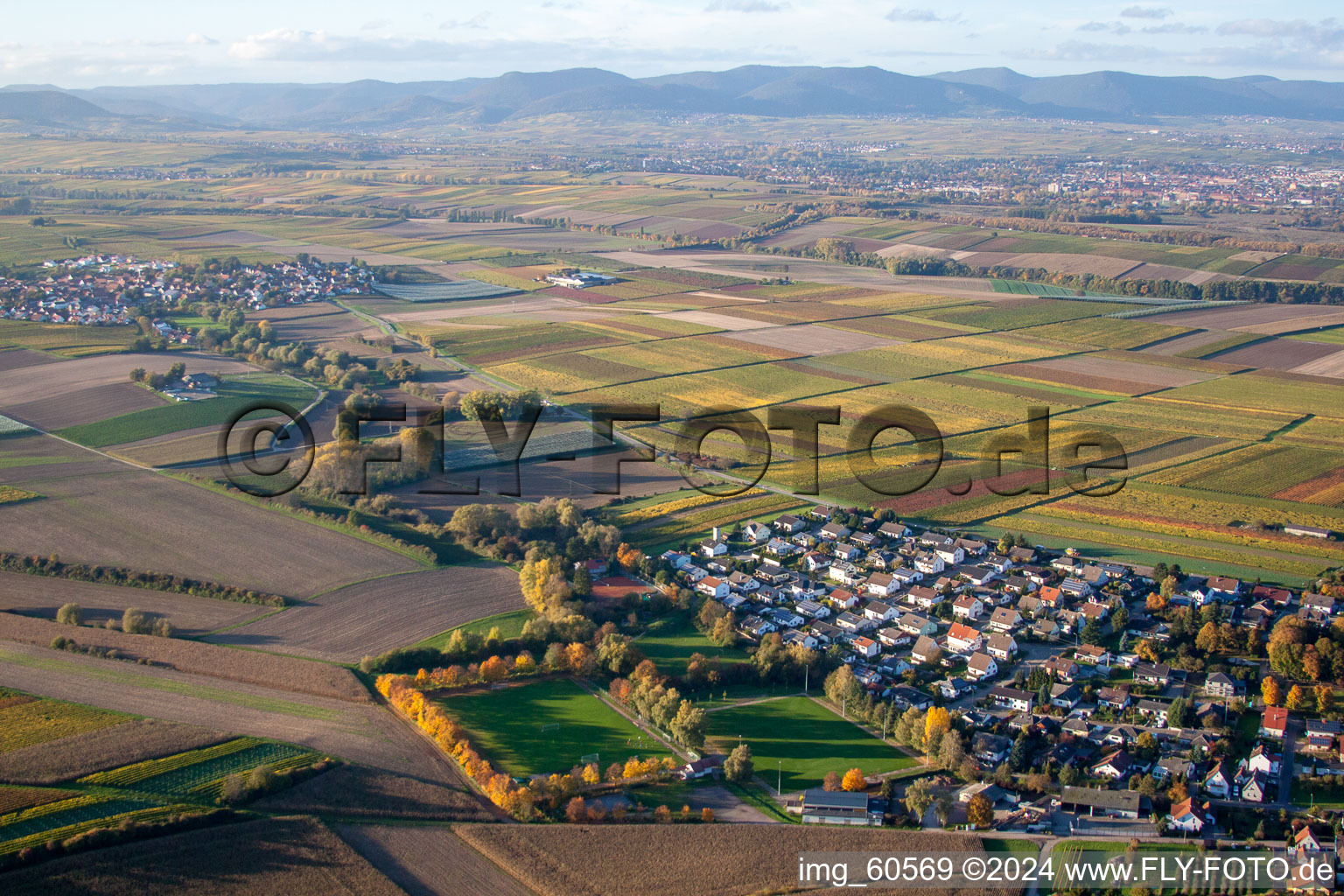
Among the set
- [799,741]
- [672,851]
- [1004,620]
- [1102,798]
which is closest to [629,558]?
[799,741]

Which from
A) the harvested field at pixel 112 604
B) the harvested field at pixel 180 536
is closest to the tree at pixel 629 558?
the harvested field at pixel 180 536

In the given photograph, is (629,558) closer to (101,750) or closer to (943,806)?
(943,806)

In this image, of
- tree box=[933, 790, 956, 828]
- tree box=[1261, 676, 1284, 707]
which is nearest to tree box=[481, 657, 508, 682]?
tree box=[933, 790, 956, 828]

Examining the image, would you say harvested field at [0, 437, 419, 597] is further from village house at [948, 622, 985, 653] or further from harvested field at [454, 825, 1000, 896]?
village house at [948, 622, 985, 653]

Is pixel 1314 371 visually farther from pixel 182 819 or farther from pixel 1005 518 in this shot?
pixel 182 819

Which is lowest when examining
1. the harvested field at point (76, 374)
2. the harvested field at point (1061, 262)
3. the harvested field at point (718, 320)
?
the harvested field at point (76, 374)

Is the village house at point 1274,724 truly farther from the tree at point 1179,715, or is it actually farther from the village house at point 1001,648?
the village house at point 1001,648

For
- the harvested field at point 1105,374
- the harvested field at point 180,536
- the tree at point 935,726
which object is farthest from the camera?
the harvested field at point 1105,374
